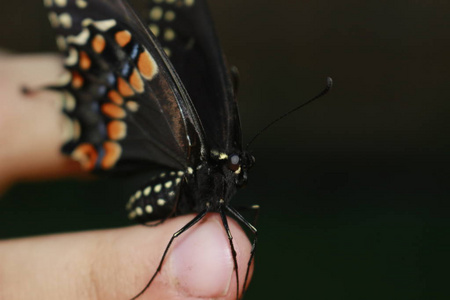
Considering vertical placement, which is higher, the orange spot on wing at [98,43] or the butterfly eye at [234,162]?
the orange spot on wing at [98,43]

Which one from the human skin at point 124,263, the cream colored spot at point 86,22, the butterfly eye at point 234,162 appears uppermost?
the cream colored spot at point 86,22

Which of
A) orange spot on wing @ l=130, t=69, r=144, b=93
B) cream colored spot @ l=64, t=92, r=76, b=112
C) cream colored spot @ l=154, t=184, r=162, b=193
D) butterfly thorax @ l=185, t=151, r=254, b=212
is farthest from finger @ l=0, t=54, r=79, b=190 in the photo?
butterfly thorax @ l=185, t=151, r=254, b=212

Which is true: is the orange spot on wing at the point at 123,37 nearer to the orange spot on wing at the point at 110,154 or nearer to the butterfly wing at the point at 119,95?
the butterfly wing at the point at 119,95

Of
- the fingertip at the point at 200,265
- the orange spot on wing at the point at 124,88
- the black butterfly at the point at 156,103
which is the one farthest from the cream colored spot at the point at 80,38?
the fingertip at the point at 200,265

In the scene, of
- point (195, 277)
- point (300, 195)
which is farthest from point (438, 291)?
point (195, 277)

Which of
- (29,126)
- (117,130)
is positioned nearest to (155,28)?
(117,130)

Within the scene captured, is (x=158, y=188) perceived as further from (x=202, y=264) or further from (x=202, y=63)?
(x=202, y=63)

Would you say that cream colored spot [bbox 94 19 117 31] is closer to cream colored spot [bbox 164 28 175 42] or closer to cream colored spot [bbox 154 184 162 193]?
cream colored spot [bbox 164 28 175 42]
